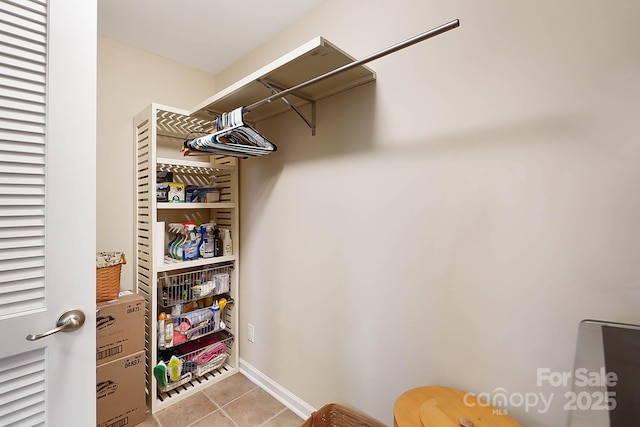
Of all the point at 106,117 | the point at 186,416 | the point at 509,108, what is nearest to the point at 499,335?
the point at 509,108

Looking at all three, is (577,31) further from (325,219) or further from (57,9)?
(57,9)

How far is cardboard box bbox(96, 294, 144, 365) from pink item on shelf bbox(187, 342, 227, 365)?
457mm

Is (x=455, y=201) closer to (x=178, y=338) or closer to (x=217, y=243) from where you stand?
(x=217, y=243)

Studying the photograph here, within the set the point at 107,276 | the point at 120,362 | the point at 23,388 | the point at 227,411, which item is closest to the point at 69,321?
the point at 23,388

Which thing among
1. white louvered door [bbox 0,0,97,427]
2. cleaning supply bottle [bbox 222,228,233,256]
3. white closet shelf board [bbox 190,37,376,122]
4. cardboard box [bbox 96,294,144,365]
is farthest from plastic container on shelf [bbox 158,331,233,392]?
white closet shelf board [bbox 190,37,376,122]

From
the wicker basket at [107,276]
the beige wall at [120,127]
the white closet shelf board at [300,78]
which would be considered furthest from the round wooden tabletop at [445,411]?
the beige wall at [120,127]

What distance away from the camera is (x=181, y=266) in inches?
74.9

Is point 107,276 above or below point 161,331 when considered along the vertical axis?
above

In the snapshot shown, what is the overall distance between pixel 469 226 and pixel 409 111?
0.60m

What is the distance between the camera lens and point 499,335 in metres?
1.03

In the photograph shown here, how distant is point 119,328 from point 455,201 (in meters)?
2.02

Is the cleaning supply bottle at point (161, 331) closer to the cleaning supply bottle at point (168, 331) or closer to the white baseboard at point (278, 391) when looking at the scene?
the cleaning supply bottle at point (168, 331)

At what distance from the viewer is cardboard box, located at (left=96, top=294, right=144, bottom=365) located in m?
1.57

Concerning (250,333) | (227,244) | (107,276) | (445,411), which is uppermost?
(227,244)
